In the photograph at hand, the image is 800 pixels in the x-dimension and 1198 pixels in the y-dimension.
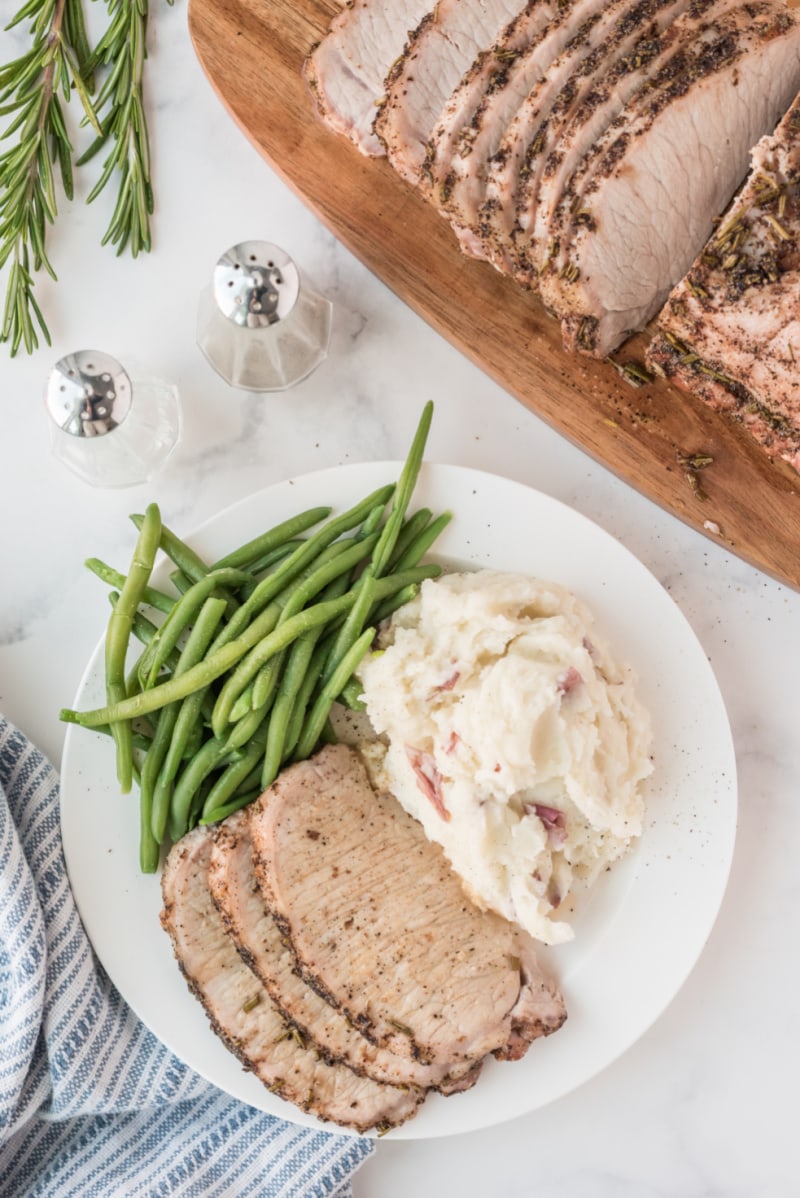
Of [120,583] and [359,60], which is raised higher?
[359,60]

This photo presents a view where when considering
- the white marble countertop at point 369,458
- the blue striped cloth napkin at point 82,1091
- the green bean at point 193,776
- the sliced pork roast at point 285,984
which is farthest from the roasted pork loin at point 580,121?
the blue striped cloth napkin at point 82,1091

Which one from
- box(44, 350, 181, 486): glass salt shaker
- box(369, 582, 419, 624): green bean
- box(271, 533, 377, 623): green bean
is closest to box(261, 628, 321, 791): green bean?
box(271, 533, 377, 623): green bean

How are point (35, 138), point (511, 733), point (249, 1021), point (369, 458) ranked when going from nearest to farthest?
point (511, 733), point (249, 1021), point (35, 138), point (369, 458)

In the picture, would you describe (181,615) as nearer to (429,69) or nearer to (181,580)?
(181,580)

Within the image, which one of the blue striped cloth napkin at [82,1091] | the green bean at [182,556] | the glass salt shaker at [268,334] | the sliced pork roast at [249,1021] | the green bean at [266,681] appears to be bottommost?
the blue striped cloth napkin at [82,1091]

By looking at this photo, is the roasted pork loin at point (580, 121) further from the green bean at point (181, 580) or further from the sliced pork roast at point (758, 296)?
the green bean at point (181, 580)

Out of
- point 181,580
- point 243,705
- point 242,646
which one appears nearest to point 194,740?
point 243,705
